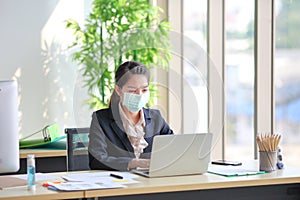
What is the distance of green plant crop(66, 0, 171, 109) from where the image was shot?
584 centimetres

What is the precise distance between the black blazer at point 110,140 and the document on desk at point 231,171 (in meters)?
0.38

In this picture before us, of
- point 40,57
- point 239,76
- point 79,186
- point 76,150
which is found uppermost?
point 40,57

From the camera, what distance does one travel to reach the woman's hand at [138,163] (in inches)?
129

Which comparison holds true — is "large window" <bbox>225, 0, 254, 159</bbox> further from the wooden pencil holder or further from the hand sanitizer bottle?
the hand sanitizer bottle

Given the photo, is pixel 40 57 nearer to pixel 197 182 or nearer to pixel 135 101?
pixel 135 101

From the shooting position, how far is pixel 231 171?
328 cm

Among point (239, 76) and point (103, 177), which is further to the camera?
point (239, 76)

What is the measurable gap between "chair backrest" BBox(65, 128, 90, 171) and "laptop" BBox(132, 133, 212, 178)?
0.80 metres

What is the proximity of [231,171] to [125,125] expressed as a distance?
1.99 feet

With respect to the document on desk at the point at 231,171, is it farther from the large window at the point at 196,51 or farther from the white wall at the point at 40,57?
the white wall at the point at 40,57

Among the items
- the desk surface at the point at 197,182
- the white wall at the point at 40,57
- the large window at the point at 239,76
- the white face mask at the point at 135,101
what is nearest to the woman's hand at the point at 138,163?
the desk surface at the point at 197,182

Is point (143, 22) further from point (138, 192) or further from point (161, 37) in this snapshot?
point (138, 192)

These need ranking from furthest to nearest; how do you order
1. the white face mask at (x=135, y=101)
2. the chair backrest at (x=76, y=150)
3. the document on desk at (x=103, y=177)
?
the chair backrest at (x=76, y=150) → the white face mask at (x=135, y=101) → the document on desk at (x=103, y=177)

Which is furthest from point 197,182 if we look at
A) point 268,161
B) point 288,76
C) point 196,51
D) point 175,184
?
point 196,51
